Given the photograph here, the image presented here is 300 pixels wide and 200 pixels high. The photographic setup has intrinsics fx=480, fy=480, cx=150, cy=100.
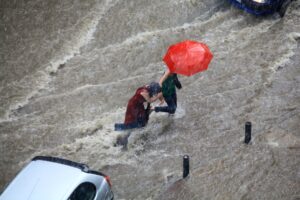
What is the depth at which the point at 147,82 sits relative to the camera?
1397 centimetres

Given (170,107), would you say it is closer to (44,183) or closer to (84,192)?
(84,192)

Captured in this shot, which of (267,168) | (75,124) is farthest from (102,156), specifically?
(267,168)

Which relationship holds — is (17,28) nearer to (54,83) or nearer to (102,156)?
(54,83)

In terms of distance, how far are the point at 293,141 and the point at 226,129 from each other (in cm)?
164

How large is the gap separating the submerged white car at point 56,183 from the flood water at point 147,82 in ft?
5.50

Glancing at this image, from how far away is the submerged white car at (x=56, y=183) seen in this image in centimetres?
830

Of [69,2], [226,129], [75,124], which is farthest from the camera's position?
[69,2]

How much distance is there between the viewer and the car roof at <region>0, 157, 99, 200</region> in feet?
27.2

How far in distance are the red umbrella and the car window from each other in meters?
3.68

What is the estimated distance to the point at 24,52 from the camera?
1585cm

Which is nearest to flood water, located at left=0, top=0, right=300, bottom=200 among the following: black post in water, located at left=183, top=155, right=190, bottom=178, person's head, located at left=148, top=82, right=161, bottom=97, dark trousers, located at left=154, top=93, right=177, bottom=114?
black post in water, located at left=183, top=155, right=190, bottom=178

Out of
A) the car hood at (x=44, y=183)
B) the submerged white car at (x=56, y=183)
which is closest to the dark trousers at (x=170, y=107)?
the submerged white car at (x=56, y=183)

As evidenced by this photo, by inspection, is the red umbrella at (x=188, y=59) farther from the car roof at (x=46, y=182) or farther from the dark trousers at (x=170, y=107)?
the car roof at (x=46, y=182)

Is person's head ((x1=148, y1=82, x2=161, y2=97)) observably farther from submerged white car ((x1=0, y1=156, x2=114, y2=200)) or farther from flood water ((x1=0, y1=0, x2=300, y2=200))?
submerged white car ((x1=0, y1=156, x2=114, y2=200))
